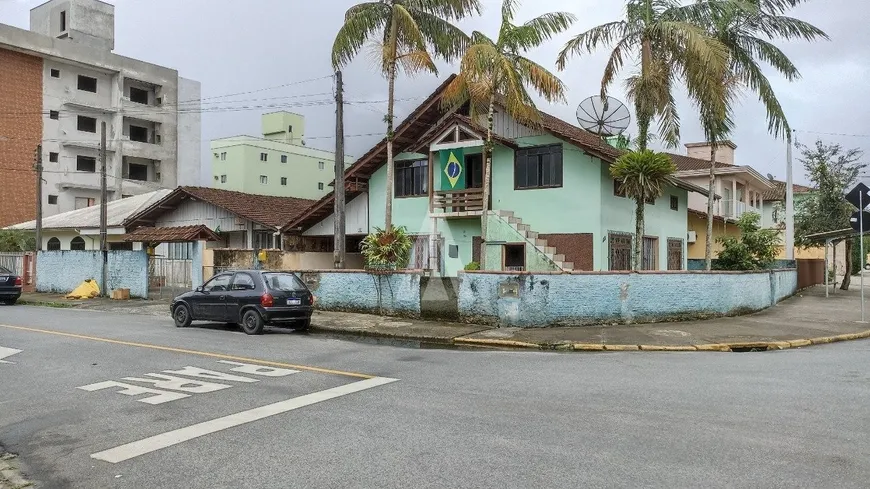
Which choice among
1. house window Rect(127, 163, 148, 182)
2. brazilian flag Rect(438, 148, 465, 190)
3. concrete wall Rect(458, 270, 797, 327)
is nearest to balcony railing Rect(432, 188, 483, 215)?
brazilian flag Rect(438, 148, 465, 190)

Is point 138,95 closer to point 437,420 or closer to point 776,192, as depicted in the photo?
point 776,192

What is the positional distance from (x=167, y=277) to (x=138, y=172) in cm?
3562

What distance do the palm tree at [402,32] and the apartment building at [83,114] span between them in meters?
39.9

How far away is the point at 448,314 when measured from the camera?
56.5 ft

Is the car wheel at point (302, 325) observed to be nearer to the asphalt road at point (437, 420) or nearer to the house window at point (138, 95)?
the asphalt road at point (437, 420)

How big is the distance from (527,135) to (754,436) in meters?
17.3

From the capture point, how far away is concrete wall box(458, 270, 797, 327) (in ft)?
51.2

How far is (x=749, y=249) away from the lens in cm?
2525

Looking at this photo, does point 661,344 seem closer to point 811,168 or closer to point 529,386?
point 529,386

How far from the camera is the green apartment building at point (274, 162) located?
64125mm

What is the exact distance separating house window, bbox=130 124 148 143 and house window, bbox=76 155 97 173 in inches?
168

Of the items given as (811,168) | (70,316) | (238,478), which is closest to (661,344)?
(238,478)

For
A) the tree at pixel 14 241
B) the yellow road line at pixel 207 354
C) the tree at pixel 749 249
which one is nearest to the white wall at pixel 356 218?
the yellow road line at pixel 207 354

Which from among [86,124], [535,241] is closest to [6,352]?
[535,241]
